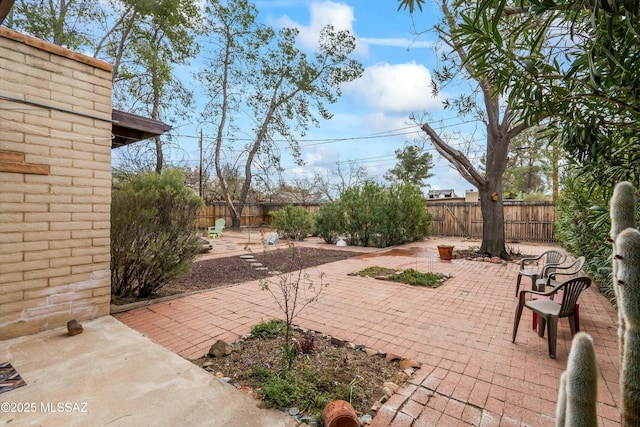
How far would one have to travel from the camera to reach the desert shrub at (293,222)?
39.6 feet

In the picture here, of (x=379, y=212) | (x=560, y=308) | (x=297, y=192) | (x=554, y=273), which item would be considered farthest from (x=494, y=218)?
(x=297, y=192)

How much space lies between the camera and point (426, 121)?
27.3ft

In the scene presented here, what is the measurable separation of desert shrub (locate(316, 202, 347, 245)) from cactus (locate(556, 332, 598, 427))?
10.1 meters

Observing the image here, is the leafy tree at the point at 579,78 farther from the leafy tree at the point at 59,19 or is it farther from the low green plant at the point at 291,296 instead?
the leafy tree at the point at 59,19

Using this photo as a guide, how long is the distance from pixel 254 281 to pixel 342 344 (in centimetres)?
296

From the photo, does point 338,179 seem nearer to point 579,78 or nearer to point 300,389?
point 579,78

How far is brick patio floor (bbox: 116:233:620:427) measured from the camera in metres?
1.89

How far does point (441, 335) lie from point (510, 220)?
1167 centimetres

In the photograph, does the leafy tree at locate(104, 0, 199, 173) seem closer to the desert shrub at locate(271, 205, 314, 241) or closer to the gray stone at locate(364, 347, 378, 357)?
the desert shrub at locate(271, 205, 314, 241)

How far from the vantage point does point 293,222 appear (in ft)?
39.8

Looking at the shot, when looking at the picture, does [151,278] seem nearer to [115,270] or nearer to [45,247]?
[115,270]

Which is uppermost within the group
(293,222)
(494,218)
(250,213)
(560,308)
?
(250,213)

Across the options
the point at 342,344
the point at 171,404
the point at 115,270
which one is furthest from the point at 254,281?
the point at 171,404

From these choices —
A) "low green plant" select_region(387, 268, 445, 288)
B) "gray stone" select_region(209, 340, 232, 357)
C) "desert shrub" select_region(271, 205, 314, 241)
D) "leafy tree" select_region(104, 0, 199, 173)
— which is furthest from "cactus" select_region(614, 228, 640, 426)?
"leafy tree" select_region(104, 0, 199, 173)
